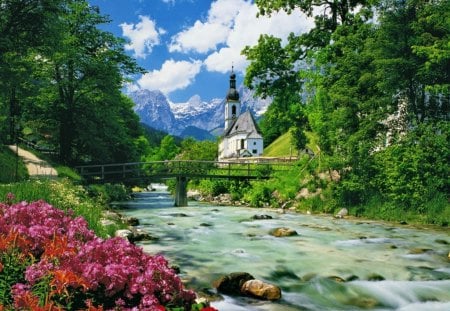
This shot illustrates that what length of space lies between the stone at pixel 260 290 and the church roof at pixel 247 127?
4028 inches

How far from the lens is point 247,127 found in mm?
114562

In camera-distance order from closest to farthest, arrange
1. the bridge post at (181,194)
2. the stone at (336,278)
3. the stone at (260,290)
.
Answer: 1. the stone at (260,290)
2. the stone at (336,278)
3. the bridge post at (181,194)

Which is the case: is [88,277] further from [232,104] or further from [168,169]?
[232,104]

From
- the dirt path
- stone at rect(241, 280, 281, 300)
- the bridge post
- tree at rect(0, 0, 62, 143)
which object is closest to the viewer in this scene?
stone at rect(241, 280, 281, 300)

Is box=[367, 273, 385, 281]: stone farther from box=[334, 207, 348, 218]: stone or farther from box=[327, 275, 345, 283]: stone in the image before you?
box=[334, 207, 348, 218]: stone

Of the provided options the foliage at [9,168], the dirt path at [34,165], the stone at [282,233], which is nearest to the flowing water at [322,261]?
the stone at [282,233]

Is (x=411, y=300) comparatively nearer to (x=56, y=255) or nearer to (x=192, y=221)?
(x=56, y=255)

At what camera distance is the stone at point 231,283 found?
28.9 ft

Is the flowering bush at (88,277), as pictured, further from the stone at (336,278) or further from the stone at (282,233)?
the stone at (282,233)

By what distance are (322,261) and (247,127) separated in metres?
103

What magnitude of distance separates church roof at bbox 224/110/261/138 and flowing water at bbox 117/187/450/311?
91.1 m

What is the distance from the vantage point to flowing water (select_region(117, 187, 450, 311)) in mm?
8845

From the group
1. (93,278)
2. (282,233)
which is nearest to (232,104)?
(282,233)

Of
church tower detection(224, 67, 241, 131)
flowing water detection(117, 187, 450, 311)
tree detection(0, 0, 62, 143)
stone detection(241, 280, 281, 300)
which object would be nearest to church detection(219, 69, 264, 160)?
church tower detection(224, 67, 241, 131)
